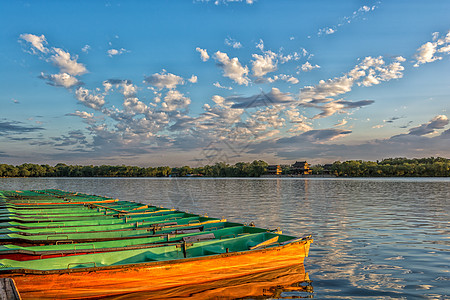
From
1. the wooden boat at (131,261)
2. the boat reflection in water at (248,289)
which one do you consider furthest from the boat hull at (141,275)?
the boat reflection in water at (248,289)

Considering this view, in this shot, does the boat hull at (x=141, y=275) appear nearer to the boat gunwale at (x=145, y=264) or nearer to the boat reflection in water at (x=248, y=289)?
the boat gunwale at (x=145, y=264)

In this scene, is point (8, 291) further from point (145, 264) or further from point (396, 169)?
point (396, 169)

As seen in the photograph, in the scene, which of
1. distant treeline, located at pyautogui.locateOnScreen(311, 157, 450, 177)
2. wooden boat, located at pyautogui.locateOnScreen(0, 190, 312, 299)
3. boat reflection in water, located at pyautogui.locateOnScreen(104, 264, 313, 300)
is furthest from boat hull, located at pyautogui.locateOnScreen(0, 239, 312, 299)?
distant treeline, located at pyautogui.locateOnScreen(311, 157, 450, 177)

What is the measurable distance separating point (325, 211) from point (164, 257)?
24058mm

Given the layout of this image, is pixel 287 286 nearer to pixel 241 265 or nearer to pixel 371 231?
pixel 241 265

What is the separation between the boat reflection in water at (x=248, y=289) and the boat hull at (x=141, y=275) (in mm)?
155

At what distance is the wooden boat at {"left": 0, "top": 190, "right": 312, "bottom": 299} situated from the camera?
29.3 ft

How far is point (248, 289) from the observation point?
11234 millimetres

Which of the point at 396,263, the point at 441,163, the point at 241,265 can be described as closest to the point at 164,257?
the point at 241,265

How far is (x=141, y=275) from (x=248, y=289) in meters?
3.62

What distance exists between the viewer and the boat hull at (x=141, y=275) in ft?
28.6

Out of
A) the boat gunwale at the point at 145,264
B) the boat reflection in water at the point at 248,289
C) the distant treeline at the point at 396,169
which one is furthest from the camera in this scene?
the distant treeline at the point at 396,169

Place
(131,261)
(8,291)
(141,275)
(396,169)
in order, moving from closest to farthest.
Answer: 1. (8,291)
2. (141,275)
3. (131,261)
4. (396,169)

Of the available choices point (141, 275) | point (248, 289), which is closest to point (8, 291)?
point (141, 275)
